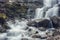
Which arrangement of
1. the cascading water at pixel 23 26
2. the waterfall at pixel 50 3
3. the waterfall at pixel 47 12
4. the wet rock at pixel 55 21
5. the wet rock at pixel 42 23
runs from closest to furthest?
the cascading water at pixel 23 26
the wet rock at pixel 42 23
the wet rock at pixel 55 21
the waterfall at pixel 47 12
the waterfall at pixel 50 3

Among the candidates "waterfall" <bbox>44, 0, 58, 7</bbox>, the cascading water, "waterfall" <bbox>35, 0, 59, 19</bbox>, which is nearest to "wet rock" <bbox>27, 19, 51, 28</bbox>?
the cascading water

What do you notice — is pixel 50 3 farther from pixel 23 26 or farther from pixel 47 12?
pixel 23 26

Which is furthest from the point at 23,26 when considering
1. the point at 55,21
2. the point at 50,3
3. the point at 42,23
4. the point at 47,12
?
the point at 50,3

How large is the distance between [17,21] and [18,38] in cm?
382

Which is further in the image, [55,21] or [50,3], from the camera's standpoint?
[50,3]

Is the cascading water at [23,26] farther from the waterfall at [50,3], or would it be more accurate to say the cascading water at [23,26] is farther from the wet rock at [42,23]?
the wet rock at [42,23]

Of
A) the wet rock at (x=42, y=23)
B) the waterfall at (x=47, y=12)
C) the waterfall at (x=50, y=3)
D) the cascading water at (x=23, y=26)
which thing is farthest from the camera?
the waterfall at (x=50, y=3)

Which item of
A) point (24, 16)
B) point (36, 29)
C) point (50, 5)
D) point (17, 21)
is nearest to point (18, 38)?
point (36, 29)

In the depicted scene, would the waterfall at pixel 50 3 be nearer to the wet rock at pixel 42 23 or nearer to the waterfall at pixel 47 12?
the waterfall at pixel 47 12

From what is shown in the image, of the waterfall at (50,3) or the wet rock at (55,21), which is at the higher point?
the waterfall at (50,3)

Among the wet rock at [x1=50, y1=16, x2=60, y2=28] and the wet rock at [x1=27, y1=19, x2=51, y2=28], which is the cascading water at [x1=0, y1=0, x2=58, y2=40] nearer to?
the wet rock at [x1=27, y1=19, x2=51, y2=28]

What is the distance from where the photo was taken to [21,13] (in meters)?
22.3

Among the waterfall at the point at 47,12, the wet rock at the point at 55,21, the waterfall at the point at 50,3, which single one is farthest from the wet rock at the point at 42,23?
the waterfall at the point at 50,3

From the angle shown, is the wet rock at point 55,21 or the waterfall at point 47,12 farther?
the waterfall at point 47,12
